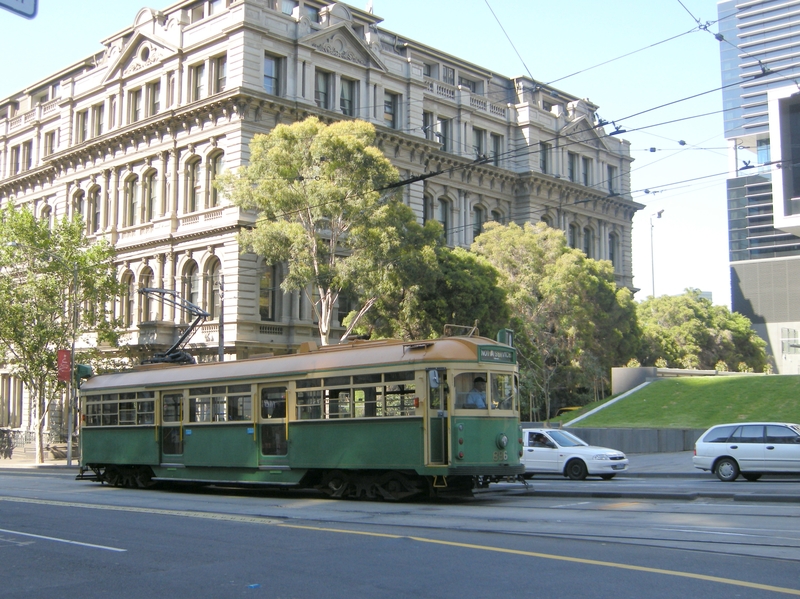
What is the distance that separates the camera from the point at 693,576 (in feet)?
29.7

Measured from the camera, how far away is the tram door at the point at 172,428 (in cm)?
2167

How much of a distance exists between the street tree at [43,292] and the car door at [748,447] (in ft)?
91.2

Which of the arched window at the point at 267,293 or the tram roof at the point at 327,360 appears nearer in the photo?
the tram roof at the point at 327,360

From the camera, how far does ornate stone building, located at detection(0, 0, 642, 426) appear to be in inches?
1635

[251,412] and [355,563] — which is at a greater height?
[251,412]

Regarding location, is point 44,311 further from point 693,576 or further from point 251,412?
point 693,576

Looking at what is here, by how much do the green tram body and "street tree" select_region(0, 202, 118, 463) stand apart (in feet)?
65.9

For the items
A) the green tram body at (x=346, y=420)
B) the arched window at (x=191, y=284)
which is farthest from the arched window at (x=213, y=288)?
the green tram body at (x=346, y=420)

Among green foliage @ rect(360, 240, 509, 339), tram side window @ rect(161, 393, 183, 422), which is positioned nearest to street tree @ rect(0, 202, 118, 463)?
green foliage @ rect(360, 240, 509, 339)

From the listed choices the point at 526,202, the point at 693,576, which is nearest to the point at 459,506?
the point at 693,576

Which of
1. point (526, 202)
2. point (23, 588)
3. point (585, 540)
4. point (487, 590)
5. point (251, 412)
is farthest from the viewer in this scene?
point (526, 202)

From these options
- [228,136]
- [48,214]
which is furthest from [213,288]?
[48,214]

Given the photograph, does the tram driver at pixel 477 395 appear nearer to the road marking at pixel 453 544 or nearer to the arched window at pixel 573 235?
the road marking at pixel 453 544

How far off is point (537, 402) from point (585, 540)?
33.8m
